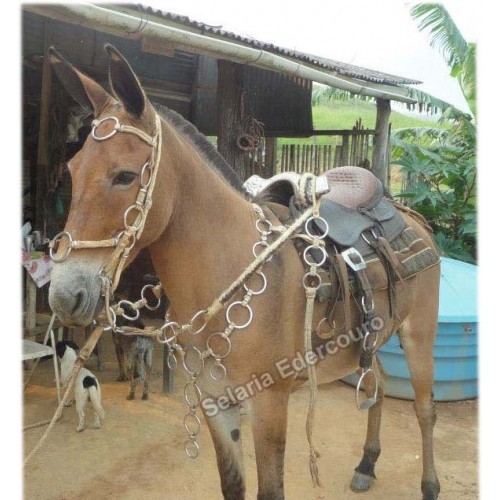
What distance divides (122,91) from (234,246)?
71 cm

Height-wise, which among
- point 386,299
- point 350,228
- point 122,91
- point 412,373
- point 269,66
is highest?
point 269,66

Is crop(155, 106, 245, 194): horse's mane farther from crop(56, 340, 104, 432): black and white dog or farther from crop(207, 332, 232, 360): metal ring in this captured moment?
crop(56, 340, 104, 432): black and white dog

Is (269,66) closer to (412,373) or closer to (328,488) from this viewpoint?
(412,373)

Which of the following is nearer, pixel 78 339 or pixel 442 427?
pixel 442 427

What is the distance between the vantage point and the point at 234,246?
1903 millimetres

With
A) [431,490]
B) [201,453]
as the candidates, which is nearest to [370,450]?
[431,490]

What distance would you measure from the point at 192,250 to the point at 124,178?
1.32ft

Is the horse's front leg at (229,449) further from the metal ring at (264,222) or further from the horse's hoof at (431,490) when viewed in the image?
the horse's hoof at (431,490)

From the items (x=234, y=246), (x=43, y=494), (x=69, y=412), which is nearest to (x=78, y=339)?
(x=69, y=412)

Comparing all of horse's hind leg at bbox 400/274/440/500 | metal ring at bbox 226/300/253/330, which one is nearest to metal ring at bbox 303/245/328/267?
metal ring at bbox 226/300/253/330

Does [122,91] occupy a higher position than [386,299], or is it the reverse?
[122,91]

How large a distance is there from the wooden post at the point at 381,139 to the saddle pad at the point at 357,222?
3.55m

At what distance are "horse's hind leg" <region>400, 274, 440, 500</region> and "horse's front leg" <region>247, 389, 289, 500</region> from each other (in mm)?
1266

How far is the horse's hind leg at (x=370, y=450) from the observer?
3156mm
